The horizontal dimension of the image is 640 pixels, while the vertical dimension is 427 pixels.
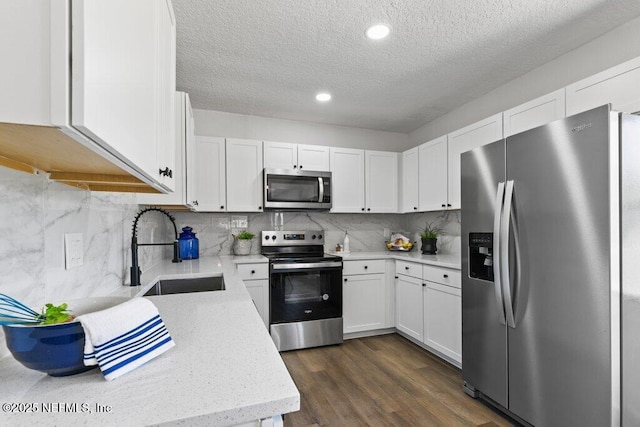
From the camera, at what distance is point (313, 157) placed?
3438 millimetres

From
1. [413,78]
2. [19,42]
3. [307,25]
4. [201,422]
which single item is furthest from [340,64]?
[201,422]

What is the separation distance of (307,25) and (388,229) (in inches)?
108

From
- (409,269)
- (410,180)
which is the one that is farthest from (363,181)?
(409,269)

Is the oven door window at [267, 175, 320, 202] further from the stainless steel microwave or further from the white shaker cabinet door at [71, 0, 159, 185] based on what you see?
the white shaker cabinet door at [71, 0, 159, 185]

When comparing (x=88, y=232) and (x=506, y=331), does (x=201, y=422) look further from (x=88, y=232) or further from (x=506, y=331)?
(x=506, y=331)

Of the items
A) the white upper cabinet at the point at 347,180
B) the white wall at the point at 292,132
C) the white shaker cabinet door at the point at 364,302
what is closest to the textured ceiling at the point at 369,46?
the white wall at the point at 292,132

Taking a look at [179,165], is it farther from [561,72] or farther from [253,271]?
[561,72]

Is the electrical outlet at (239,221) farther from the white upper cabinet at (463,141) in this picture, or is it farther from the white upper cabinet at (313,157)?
the white upper cabinet at (463,141)

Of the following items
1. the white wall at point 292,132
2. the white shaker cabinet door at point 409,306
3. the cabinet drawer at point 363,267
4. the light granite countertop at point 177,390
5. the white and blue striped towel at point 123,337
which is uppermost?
the white wall at point 292,132

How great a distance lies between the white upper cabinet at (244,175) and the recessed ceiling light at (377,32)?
63.7 inches

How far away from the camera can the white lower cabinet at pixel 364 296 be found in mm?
3213

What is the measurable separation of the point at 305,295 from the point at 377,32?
7.50ft

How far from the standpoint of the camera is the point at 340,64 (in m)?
2.40

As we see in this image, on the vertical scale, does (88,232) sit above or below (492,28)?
below
